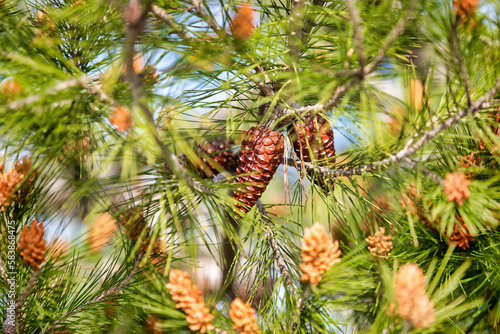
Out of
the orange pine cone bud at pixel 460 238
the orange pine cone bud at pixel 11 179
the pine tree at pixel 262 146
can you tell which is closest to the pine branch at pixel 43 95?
the pine tree at pixel 262 146

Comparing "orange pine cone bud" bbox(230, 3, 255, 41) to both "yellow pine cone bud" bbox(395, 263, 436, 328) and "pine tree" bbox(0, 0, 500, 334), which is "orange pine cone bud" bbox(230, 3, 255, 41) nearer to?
"pine tree" bbox(0, 0, 500, 334)

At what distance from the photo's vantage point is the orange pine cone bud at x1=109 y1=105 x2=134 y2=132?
0.93 ft

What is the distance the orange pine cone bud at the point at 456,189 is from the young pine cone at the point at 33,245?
15.3 inches

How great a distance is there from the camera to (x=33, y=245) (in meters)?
0.35

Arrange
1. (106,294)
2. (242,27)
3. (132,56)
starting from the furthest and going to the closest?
(106,294), (242,27), (132,56)

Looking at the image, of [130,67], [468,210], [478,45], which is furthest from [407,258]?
[130,67]

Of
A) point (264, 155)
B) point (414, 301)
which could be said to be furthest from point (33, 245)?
point (414, 301)

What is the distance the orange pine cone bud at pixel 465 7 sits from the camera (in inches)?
8.2

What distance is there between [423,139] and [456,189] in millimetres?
49

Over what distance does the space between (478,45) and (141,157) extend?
0.90 ft

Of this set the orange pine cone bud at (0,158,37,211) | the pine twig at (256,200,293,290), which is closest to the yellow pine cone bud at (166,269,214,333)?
the pine twig at (256,200,293,290)

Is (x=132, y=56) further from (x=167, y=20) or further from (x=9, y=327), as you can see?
(x=9, y=327)

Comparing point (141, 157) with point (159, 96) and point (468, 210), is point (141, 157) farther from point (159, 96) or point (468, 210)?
point (468, 210)

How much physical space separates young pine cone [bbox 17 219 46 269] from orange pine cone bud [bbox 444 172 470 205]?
0.39 m
